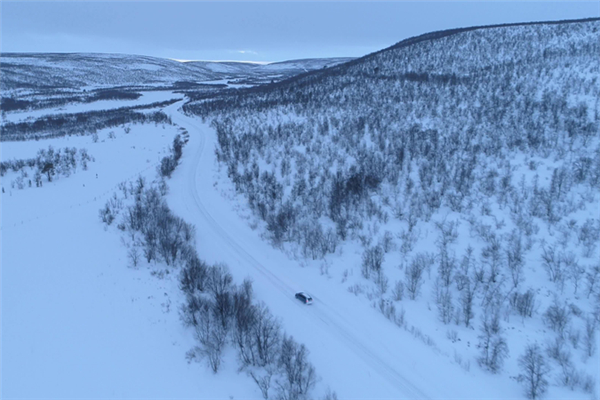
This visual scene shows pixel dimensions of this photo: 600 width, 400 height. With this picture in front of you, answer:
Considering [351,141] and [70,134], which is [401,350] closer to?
Answer: [351,141]

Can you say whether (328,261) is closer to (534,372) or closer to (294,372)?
(294,372)

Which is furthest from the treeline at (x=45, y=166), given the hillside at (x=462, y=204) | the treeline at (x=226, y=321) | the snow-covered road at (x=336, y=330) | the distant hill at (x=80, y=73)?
the distant hill at (x=80, y=73)

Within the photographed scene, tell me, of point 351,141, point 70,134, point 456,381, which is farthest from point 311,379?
point 70,134

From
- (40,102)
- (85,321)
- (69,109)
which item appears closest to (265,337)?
(85,321)

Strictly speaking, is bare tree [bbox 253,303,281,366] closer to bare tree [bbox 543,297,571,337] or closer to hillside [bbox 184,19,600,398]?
hillside [bbox 184,19,600,398]

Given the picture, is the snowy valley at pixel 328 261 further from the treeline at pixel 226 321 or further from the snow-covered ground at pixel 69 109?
the snow-covered ground at pixel 69 109
